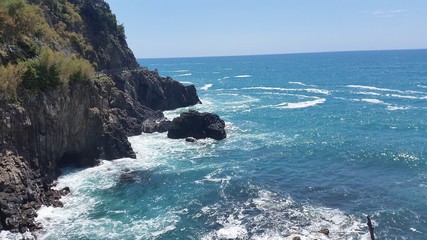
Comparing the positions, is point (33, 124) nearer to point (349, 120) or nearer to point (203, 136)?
point (203, 136)

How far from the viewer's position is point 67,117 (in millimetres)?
59719

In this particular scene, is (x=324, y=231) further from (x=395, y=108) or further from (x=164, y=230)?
(x=395, y=108)

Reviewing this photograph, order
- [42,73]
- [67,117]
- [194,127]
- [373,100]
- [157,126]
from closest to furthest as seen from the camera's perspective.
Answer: [42,73] < [67,117] < [194,127] < [157,126] < [373,100]

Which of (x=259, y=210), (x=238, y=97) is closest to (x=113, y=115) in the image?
(x=259, y=210)

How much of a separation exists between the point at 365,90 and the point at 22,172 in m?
125

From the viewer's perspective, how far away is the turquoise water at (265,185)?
42531 mm

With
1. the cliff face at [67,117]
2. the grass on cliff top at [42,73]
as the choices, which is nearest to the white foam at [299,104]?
the cliff face at [67,117]

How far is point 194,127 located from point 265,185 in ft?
102

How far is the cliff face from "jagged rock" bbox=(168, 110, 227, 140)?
922cm

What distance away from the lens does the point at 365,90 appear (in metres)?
144

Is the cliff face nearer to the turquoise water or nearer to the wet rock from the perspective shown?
the turquoise water

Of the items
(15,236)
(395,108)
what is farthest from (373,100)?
(15,236)

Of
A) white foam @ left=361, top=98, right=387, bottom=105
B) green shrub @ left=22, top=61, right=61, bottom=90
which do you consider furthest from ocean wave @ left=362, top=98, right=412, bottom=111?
green shrub @ left=22, top=61, right=61, bottom=90

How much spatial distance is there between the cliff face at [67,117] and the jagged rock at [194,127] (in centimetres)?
922
